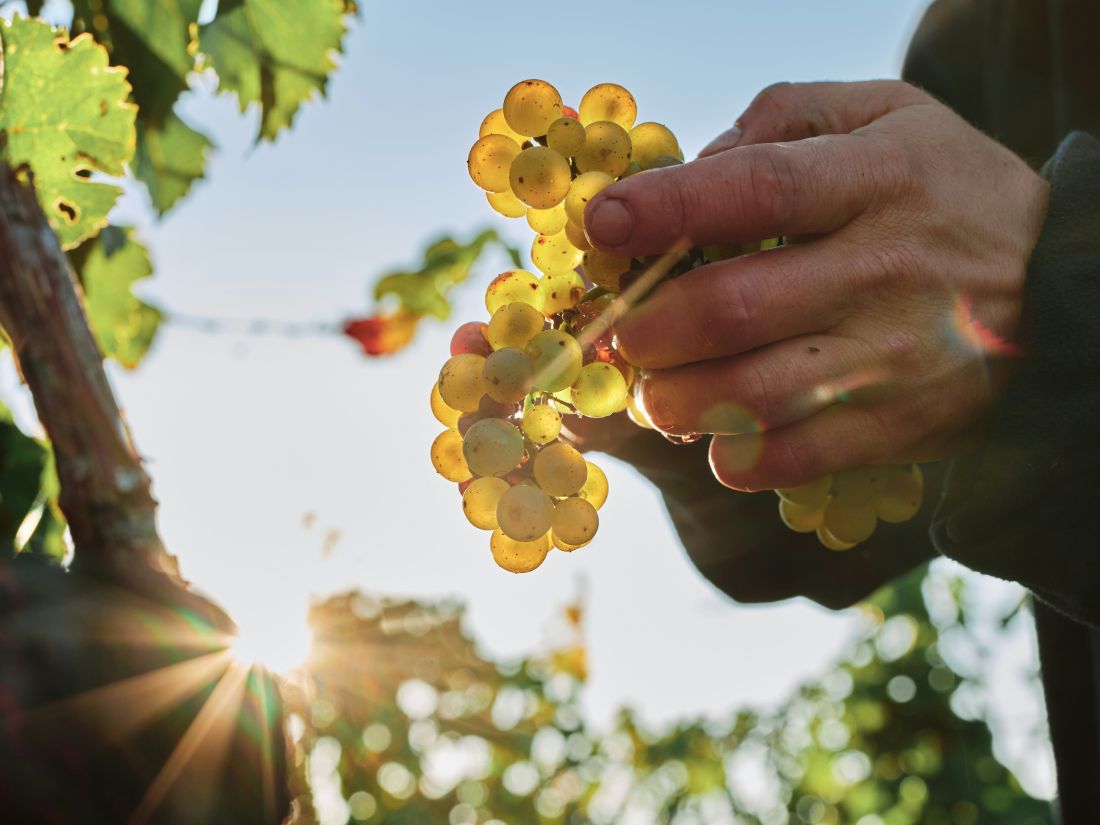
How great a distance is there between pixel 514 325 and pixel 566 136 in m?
0.24

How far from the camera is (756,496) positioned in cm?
174

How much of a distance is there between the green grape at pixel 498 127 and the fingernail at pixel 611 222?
27 cm

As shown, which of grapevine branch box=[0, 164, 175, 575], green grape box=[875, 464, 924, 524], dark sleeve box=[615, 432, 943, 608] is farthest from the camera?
dark sleeve box=[615, 432, 943, 608]

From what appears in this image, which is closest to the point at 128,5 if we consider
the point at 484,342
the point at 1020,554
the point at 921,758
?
the point at 484,342

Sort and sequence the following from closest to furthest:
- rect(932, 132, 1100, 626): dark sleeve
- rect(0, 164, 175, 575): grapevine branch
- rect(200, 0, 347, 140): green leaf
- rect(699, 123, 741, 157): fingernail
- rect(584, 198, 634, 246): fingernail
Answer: rect(0, 164, 175, 575): grapevine branch
rect(584, 198, 634, 246): fingernail
rect(932, 132, 1100, 626): dark sleeve
rect(699, 123, 741, 157): fingernail
rect(200, 0, 347, 140): green leaf

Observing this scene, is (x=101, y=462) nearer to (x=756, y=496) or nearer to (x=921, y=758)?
(x=756, y=496)

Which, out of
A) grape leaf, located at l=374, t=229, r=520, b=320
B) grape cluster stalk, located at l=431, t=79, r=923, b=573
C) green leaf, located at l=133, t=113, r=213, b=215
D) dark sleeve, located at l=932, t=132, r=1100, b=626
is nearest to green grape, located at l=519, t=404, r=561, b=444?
grape cluster stalk, located at l=431, t=79, r=923, b=573

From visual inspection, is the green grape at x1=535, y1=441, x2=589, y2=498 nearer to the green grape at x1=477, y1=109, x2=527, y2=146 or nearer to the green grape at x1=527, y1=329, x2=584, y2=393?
the green grape at x1=527, y1=329, x2=584, y2=393

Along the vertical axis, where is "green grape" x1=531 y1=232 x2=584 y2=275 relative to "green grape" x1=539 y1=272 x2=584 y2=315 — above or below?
above

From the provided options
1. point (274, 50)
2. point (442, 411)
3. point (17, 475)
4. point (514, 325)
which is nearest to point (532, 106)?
point (514, 325)

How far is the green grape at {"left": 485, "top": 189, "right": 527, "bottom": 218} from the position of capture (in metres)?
1.14

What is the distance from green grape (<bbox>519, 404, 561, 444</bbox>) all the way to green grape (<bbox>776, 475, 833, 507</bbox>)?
1.19 ft

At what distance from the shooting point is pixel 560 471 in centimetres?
96

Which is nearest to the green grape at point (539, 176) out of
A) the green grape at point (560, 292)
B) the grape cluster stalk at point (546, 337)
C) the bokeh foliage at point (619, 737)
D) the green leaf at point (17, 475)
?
the grape cluster stalk at point (546, 337)
